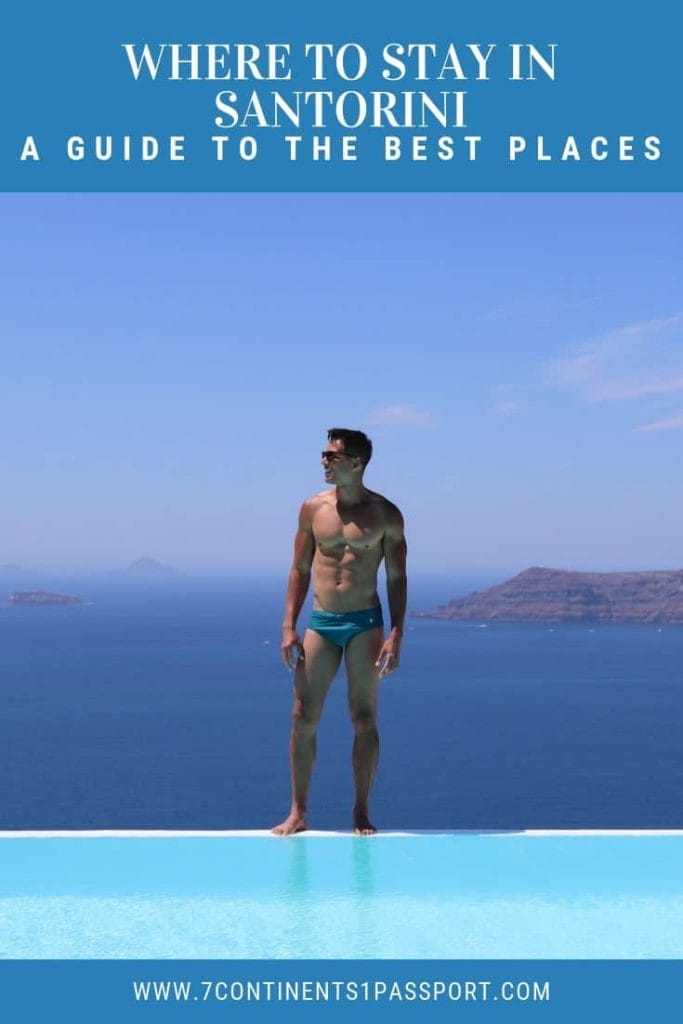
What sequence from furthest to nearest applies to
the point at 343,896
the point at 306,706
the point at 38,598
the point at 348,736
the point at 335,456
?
the point at 38,598 → the point at 348,736 → the point at 306,706 → the point at 335,456 → the point at 343,896

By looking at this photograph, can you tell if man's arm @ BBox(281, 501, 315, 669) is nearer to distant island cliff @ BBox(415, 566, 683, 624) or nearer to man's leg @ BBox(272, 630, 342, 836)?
man's leg @ BBox(272, 630, 342, 836)

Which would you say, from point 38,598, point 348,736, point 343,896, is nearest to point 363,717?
point 343,896

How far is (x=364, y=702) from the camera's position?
5156mm

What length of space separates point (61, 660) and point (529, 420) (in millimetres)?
78143

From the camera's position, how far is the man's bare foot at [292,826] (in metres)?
5.14

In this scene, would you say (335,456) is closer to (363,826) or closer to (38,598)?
(363,826)

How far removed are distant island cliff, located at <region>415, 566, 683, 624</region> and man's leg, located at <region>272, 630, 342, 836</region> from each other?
5030 inches

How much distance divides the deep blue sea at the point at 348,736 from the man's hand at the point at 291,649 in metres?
51.1

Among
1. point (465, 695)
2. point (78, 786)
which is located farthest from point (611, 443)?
point (78, 786)

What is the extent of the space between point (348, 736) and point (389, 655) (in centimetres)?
7874

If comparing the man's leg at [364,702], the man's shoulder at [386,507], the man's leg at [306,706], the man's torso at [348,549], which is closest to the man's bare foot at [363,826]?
the man's leg at [364,702]

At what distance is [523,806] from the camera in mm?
61750

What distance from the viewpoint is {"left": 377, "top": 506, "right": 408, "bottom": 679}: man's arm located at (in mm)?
5082

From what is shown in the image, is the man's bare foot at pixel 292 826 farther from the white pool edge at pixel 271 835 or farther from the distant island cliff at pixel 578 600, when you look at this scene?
the distant island cliff at pixel 578 600
